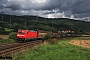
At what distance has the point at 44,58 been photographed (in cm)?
1938

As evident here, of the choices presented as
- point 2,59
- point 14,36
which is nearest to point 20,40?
point 14,36

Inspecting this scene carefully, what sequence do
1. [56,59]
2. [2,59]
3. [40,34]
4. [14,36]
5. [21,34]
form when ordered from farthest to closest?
[40,34]
[14,36]
[21,34]
[2,59]
[56,59]

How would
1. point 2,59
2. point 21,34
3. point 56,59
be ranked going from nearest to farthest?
point 56,59 → point 2,59 → point 21,34

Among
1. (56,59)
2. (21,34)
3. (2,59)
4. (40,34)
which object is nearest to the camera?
(56,59)

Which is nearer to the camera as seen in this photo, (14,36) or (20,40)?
(20,40)

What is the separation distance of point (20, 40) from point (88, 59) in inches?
1505

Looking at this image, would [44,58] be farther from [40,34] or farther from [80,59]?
[40,34]

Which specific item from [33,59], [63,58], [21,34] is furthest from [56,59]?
[21,34]

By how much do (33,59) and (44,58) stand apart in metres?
1.13

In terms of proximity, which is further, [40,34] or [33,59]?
[40,34]

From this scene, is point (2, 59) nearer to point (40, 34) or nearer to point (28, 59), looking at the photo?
point (28, 59)

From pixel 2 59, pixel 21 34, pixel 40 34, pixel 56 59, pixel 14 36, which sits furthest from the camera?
pixel 40 34

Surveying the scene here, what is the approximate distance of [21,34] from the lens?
56.1 meters

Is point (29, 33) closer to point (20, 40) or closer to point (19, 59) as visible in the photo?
point (20, 40)
